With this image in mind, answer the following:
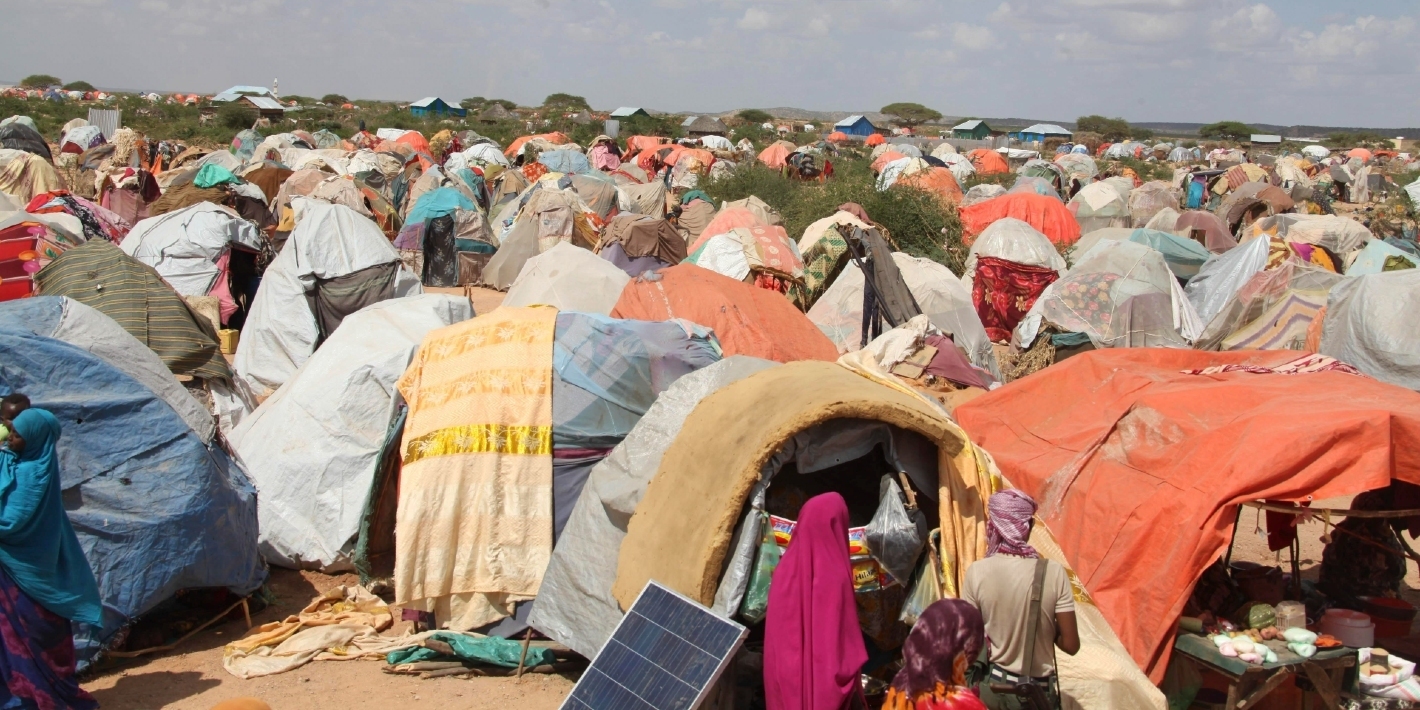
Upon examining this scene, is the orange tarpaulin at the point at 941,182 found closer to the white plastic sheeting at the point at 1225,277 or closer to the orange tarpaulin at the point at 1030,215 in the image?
the orange tarpaulin at the point at 1030,215

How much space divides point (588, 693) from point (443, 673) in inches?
64.0

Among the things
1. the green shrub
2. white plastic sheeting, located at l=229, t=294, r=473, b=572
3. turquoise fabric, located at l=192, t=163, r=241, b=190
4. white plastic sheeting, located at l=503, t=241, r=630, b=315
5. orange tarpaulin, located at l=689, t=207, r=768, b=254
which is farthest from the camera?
the green shrub

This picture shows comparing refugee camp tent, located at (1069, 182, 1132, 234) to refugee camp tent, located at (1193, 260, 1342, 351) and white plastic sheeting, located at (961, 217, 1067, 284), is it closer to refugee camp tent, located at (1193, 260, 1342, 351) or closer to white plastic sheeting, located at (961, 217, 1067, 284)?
white plastic sheeting, located at (961, 217, 1067, 284)

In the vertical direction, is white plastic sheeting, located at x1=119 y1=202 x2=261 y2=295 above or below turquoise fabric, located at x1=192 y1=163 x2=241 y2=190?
below

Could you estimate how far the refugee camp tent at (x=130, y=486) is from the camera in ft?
19.3

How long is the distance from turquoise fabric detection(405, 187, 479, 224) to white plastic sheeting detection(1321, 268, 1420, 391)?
12814 mm

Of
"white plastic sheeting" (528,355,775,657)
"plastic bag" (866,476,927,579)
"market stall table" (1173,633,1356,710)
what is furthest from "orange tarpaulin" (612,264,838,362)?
"market stall table" (1173,633,1356,710)

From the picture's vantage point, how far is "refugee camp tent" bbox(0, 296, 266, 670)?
5.89m

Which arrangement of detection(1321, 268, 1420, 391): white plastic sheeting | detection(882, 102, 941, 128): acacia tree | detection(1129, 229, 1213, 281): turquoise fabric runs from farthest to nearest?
detection(882, 102, 941, 128): acacia tree
detection(1129, 229, 1213, 281): turquoise fabric
detection(1321, 268, 1420, 391): white plastic sheeting

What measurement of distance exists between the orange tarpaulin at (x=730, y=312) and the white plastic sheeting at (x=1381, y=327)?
5200 millimetres

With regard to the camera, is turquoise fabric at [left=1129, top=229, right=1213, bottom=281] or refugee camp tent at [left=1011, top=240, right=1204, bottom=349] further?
turquoise fabric at [left=1129, top=229, right=1213, bottom=281]

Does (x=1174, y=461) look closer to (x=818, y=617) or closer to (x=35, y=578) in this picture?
(x=818, y=617)

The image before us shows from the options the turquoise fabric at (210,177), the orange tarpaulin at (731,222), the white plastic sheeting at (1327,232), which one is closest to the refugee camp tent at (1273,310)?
the white plastic sheeting at (1327,232)

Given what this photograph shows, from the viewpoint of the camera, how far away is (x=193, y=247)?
40.5ft
